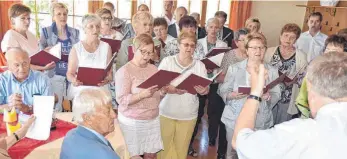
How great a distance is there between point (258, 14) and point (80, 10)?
3.71m

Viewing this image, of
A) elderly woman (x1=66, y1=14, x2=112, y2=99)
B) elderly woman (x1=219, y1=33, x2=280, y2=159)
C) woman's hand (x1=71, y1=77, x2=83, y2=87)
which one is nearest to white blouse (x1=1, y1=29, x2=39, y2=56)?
elderly woman (x1=66, y1=14, x2=112, y2=99)

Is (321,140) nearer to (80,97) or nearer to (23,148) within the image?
(80,97)

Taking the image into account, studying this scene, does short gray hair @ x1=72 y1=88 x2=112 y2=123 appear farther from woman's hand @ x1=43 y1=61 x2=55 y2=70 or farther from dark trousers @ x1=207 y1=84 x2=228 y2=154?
dark trousers @ x1=207 y1=84 x2=228 y2=154

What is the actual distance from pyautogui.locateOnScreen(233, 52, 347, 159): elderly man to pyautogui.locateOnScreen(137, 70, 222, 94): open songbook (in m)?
1.16

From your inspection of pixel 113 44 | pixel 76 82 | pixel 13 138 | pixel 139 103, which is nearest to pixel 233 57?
pixel 113 44

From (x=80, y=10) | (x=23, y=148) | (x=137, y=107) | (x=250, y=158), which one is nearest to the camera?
(x=250, y=158)

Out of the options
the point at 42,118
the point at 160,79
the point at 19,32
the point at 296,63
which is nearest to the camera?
the point at 42,118

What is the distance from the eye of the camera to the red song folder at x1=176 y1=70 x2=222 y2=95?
2.48 m

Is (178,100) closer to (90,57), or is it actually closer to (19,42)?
(90,57)

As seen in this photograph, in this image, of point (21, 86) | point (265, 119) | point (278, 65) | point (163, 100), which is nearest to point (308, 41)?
point (278, 65)

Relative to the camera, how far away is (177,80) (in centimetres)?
263

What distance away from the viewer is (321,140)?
116cm

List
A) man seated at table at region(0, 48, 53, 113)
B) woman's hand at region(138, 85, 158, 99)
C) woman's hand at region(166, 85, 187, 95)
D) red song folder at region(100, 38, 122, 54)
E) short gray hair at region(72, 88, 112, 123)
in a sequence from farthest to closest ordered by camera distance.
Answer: red song folder at region(100, 38, 122, 54) < woman's hand at region(166, 85, 187, 95) < woman's hand at region(138, 85, 158, 99) < man seated at table at region(0, 48, 53, 113) < short gray hair at region(72, 88, 112, 123)

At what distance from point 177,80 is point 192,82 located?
139mm
